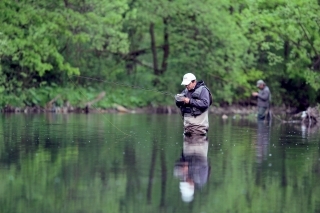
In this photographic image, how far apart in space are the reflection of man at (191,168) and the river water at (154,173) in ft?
0.05

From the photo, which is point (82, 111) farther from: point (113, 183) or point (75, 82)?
point (113, 183)

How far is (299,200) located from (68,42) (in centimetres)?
3197

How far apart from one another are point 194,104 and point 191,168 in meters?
6.43

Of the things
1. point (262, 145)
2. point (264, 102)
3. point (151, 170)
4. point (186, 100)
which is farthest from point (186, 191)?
point (264, 102)

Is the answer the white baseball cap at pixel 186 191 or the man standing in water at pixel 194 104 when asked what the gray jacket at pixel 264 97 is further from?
the white baseball cap at pixel 186 191

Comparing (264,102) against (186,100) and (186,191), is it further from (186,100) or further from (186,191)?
(186,191)

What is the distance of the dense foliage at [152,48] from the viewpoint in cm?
3872

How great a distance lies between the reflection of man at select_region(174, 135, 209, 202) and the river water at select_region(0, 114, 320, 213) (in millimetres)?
14

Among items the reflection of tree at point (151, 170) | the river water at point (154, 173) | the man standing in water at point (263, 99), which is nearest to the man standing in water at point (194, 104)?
the river water at point (154, 173)

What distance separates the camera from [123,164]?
620 inches

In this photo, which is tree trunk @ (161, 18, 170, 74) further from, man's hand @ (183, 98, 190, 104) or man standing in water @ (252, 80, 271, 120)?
man's hand @ (183, 98, 190, 104)

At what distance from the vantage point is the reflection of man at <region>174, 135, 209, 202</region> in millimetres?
12734

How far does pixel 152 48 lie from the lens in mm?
48875

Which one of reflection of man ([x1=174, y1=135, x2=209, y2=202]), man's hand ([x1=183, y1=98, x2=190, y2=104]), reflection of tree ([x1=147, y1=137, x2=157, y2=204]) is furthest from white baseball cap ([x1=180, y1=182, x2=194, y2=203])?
man's hand ([x1=183, y1=98, x2=190, y2=104])
